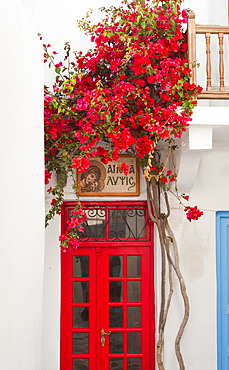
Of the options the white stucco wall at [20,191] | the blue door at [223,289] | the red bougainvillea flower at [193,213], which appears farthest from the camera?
the blue door at [223,289]

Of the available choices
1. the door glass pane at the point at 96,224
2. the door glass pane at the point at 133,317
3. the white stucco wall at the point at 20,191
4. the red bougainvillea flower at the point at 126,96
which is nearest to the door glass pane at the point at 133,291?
the door glass pane at the point at 133,317

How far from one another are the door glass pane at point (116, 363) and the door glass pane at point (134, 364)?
4.1 inches

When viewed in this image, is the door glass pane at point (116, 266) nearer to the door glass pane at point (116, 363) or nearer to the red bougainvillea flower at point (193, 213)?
the door glass pane at point (116, 363)

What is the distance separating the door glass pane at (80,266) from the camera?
612cm

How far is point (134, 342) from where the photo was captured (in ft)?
19.9

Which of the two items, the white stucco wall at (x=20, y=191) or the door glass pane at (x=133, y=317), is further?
the door glass pane at (x=133, y=317)

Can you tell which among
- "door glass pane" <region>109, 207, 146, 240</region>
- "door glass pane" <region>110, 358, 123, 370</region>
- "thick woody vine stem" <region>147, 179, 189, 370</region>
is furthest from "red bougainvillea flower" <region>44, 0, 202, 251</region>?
"door glass pane" <region>110, 358, 123, 370</region>

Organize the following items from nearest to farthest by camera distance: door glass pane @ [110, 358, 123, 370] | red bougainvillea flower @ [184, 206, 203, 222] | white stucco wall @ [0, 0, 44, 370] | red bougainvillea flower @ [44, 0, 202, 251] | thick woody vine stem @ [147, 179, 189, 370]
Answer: white stucco wall @ [0, 0, 44, 370], red bougainvillea flower @ [44, 0, 202, 251], red bougainvillea flower @ [184, 206, 203, 222], thick woody vine stem @ [147, 179, 189, 370], door glass pane @ [110, 358, 123, 370]

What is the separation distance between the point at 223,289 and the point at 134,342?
1.21 metres

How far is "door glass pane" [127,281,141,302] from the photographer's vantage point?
6.11 meters

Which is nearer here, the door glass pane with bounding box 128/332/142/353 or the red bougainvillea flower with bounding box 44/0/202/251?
the red bougainvillea flower with bounding box 44/0/202/251

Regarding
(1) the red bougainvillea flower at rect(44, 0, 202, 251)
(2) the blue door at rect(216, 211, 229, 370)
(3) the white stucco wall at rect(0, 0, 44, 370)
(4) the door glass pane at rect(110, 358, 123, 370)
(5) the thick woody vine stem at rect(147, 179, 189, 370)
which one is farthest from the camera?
(4) the door glass pane at rect(110, 358, 123, 370)

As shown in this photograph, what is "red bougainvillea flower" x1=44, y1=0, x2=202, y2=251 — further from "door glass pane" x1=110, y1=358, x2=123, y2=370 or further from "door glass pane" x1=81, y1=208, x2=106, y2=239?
"door glass pane" x1=110, y1=358, x2=123, y2=370

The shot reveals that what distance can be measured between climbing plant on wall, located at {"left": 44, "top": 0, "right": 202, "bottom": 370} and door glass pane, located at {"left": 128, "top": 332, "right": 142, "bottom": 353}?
1.35 ft
